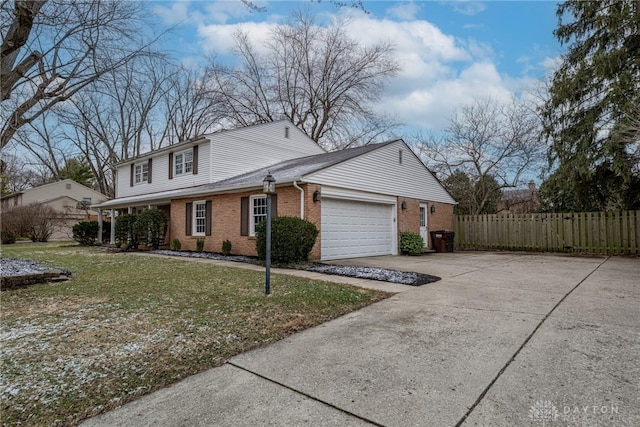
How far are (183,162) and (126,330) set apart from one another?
13618 mm

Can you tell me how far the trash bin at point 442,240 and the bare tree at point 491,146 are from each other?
656cm

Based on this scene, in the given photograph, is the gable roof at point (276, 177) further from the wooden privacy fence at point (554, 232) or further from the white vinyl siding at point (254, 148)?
the wooden privacy fence at point (554, 232)

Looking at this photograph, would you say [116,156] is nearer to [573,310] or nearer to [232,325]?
[232,325]

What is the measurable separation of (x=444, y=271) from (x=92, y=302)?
7.02 meters

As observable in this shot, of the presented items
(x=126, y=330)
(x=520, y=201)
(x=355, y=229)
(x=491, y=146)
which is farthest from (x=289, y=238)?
(x=520, y=201)

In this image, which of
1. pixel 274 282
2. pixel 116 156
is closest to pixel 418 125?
pixel 274 282

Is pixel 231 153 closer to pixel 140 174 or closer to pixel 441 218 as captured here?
pixel 140 174

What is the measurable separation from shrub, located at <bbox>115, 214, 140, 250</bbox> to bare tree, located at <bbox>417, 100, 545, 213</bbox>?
56.3 ft

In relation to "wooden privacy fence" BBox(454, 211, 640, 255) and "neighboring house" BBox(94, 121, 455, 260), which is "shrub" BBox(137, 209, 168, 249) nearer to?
"neighboring house" BBox(94, 121, 455, 260)

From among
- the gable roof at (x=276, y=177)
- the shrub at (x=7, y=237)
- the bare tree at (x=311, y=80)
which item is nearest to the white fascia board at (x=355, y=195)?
the gable roof at (x=276, y=177)

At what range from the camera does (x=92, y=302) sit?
4.94 m

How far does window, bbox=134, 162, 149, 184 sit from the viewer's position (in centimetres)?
1841

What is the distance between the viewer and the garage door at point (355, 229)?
10938mm

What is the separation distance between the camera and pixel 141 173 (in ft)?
61.4
